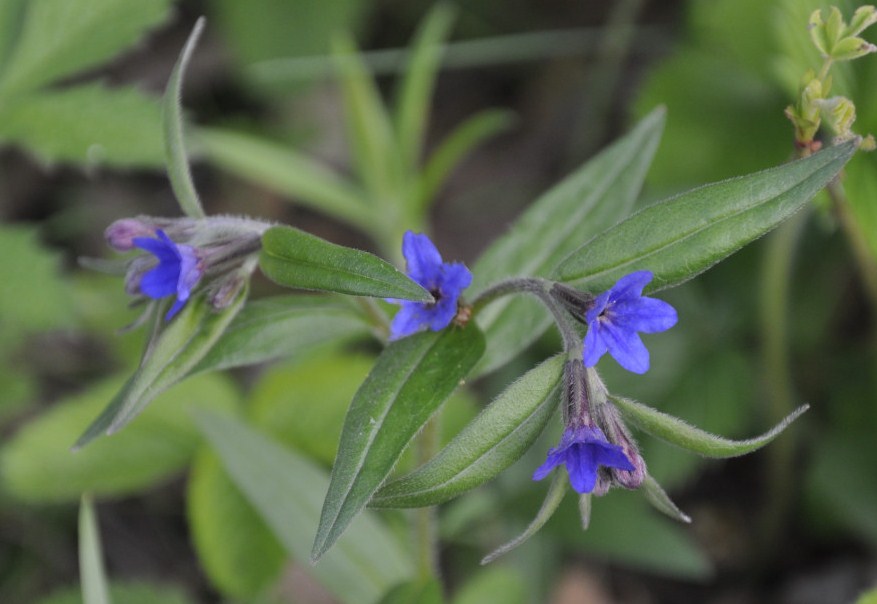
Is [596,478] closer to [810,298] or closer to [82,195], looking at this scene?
[810,298]

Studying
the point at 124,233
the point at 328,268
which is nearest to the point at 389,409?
the point at 328,268

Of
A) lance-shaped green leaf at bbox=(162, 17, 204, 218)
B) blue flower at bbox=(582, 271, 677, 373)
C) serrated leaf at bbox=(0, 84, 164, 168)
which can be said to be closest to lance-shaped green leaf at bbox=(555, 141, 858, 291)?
blue flower at bbox=(582, 271, 677, 373)

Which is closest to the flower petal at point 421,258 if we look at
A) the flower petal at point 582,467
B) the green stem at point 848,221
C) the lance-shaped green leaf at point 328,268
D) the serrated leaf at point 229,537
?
the lance-shaped green leaf at point 328,268

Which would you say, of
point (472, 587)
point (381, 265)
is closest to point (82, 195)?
point (472, 587)

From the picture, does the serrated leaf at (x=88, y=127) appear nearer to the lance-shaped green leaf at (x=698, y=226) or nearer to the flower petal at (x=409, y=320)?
the flower petal at (x=409, y=320)

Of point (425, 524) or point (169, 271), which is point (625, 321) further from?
point (425, 524)

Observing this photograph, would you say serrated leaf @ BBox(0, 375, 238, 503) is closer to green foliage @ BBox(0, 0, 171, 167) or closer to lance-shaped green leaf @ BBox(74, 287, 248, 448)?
green foliage @ BBox(0, 0, 171, 167)
